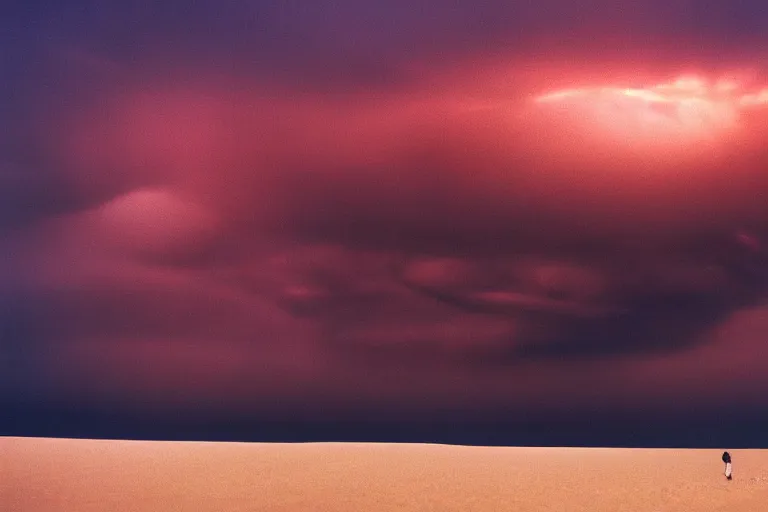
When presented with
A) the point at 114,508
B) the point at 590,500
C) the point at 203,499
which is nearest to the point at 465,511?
the point at 590,500

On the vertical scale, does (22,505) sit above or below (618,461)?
below

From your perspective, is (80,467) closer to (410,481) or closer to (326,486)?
(326,486)

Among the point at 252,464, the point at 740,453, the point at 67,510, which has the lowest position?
the point at 67,510

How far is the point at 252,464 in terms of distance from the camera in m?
44.0

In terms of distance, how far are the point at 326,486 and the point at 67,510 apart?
38.0ft

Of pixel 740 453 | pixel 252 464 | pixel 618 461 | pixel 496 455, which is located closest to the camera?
pixel 252 464

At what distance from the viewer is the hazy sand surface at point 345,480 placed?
103 feet

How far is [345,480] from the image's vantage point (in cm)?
3822

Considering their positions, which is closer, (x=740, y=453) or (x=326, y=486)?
(x=326, y=486)

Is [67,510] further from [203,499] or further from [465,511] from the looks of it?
[465,511]

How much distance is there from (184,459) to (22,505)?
53.7 feet

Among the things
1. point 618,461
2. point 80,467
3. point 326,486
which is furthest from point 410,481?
point 618,461

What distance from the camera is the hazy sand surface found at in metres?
31.4

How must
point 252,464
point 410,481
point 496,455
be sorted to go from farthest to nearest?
1. point 496,455
2. point 252,464
3. point 410,481
